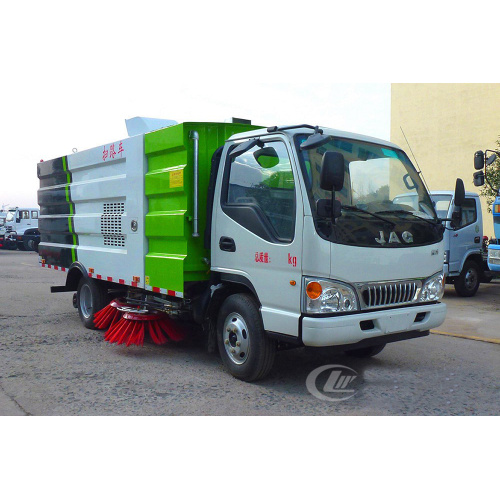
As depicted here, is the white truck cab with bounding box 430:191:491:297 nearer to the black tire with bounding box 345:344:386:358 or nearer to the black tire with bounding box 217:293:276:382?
the black tire with bounding box 345:344:386:358

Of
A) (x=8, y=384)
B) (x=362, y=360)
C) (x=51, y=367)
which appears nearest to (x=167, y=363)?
(x=51, y=367)

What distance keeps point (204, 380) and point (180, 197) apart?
178 cm

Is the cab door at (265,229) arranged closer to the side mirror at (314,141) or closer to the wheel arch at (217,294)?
the wheel arch at (217,294)

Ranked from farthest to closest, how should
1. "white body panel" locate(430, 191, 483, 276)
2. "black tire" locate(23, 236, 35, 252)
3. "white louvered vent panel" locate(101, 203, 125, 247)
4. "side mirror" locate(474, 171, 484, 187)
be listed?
1. "black tire" locate(23, 236, 35, 252)
2. "white body panel" locate(430, 191, 483, 276)
3. "side mirror" locate(474, 171, 484, 187)
4. "white louvered vent panel" locate(101, 203, 125, 247)

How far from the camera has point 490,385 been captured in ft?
16.7

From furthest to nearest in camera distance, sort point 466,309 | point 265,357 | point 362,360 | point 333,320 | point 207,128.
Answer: point 466,309, point 362,360, point 207,128, point 265,357, point 333,320

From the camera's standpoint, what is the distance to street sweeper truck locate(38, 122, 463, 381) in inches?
174

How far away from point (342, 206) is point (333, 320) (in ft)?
3.06

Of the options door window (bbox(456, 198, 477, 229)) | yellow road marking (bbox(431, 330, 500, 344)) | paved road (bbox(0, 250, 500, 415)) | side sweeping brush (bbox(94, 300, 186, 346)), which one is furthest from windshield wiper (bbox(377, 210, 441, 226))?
door window (bbox(456, 198, 477, 229))

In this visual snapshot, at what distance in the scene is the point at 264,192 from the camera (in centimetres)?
486

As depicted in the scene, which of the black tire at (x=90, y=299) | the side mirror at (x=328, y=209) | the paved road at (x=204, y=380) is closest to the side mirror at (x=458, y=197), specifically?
the paved road at (x=204, y=380)

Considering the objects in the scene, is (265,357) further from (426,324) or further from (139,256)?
(139,256)

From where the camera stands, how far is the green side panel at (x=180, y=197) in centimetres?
538

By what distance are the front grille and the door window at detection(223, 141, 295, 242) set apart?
0.79 metres
